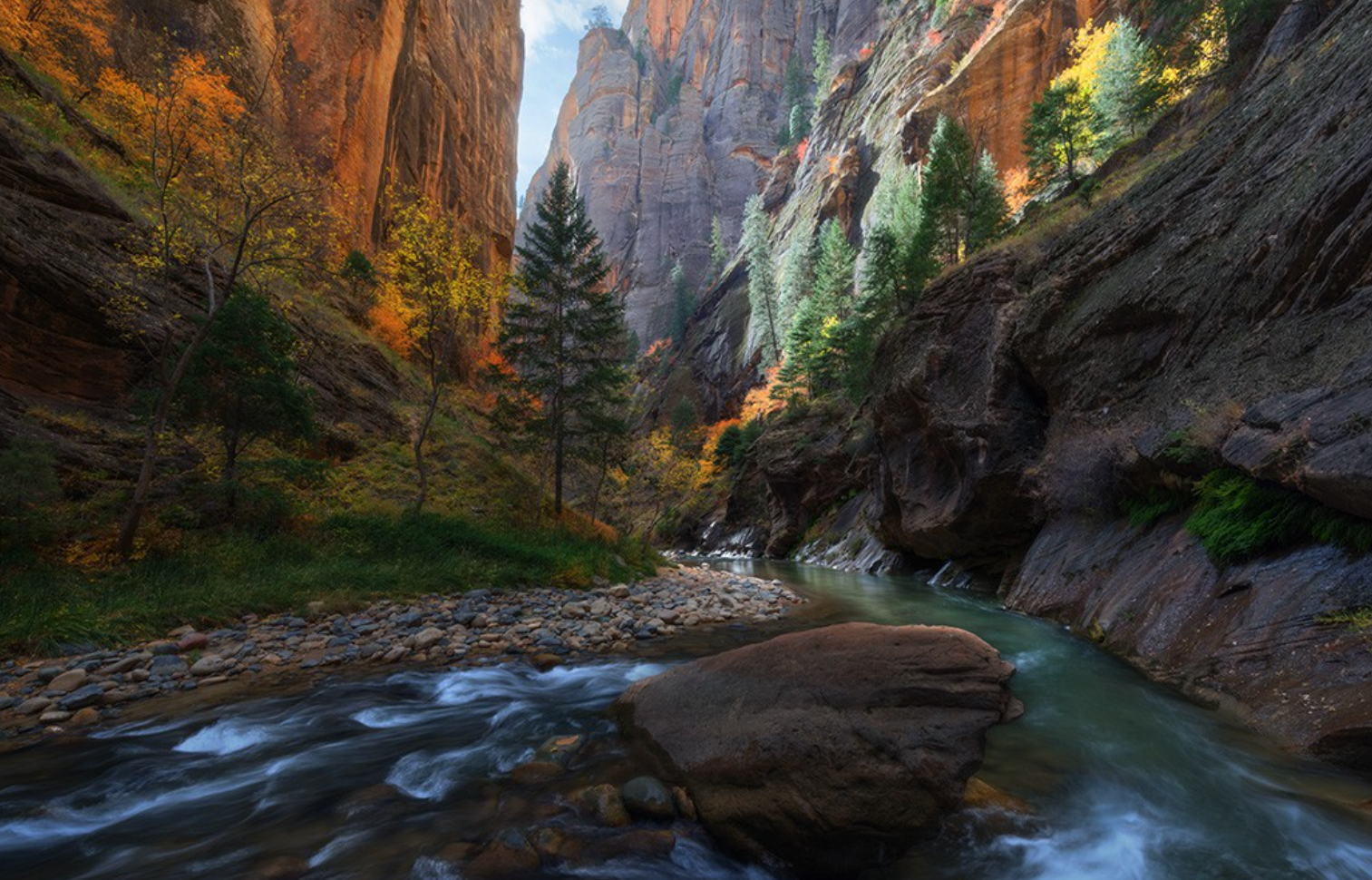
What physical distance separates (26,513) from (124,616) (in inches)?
111

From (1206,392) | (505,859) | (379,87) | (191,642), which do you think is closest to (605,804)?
(505,859)

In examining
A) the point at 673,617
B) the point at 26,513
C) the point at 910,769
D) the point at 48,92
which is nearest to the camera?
the point at 910,769

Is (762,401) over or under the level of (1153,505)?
over

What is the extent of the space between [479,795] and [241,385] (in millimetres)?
11218

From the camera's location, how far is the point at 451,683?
781 cm

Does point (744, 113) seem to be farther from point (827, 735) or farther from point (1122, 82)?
point (827, 735)

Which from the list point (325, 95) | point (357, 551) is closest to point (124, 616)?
point (357, 551)

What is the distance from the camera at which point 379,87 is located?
2858 cm

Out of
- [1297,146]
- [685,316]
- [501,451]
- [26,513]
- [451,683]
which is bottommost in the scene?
[451,683]

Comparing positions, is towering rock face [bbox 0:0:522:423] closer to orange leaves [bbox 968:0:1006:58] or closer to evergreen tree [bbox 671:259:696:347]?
evergreen tree [bbox 671:259:696:347]

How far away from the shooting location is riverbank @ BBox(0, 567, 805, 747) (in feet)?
21.0

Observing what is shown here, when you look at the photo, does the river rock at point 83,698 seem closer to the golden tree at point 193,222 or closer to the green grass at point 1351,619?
the golden tree at point 193,222

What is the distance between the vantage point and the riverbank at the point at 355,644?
6.39m

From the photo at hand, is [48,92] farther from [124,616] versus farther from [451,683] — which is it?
[451,683]
